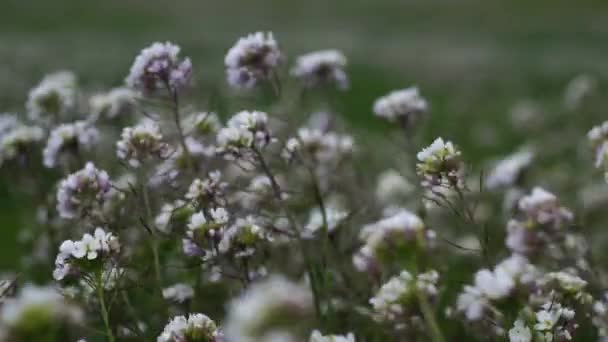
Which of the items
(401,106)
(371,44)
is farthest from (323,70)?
(371,44)

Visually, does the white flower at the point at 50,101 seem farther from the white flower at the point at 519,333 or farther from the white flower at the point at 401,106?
the white flower at the point at 519,333

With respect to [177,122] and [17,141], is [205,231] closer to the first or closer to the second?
[177,122]

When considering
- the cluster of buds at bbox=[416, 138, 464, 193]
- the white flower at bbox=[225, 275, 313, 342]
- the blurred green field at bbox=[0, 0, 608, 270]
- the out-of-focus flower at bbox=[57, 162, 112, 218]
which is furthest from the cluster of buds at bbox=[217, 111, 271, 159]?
the blurred green field at bbox=[0, 0, 608, 270]

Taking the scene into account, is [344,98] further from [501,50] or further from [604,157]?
[604,157]

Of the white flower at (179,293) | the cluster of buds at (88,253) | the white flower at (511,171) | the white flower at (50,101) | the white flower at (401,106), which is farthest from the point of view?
the white flower at (511,171)

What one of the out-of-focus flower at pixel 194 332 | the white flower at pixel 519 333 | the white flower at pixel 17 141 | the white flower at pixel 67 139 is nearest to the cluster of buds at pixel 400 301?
the white flower at pixel 519 333

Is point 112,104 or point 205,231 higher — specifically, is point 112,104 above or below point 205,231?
above
